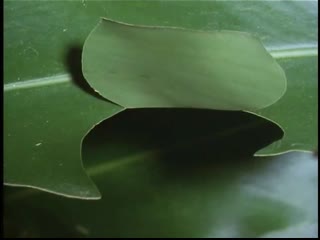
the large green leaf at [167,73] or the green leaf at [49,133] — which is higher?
the large green leaf at [167,73]

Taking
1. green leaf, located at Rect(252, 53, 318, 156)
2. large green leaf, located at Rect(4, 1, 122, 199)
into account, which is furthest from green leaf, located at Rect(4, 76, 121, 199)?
green leaf, located at Rect(252, 53, 318, 156)

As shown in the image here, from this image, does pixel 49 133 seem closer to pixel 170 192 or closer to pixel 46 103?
pixel 46 103

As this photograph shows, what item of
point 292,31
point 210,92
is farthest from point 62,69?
point 292,31

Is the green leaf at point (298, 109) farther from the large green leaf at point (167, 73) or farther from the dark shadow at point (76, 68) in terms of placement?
the dark shadow at point (76, 68)

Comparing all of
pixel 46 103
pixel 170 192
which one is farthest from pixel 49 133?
pixel 170 192

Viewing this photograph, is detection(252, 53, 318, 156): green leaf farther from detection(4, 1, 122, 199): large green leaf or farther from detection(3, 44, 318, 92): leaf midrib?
detection(4, 1, 122, 199): large green leaf

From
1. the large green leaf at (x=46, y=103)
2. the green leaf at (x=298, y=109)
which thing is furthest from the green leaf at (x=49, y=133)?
the green leaf at (x=298, y=109)
